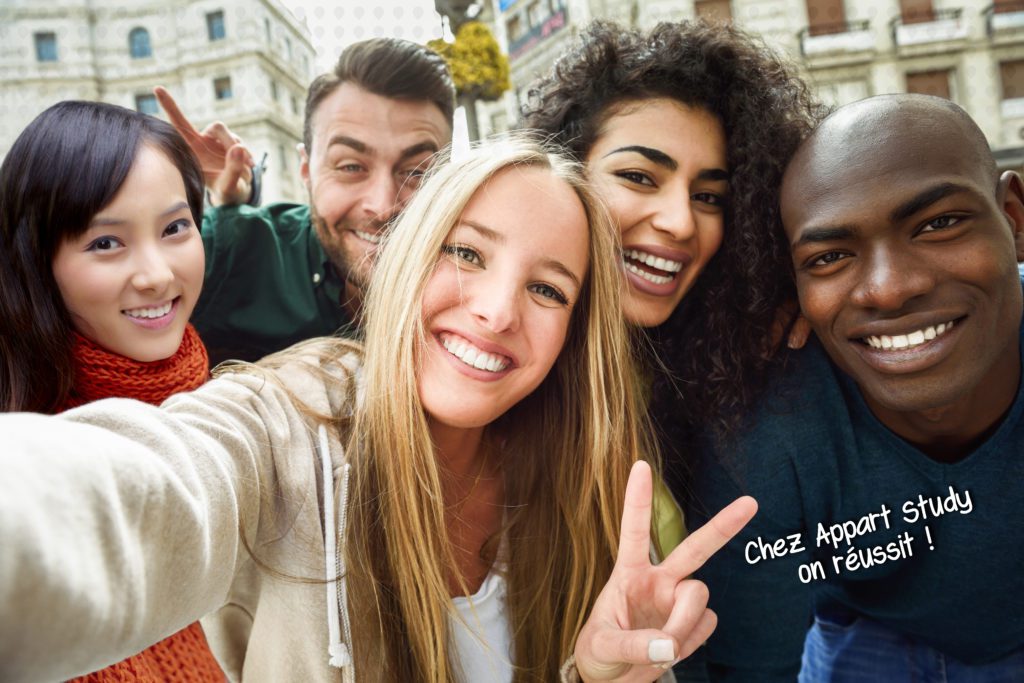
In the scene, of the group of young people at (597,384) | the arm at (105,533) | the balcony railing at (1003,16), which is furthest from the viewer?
the balcony railing at (1003,16)

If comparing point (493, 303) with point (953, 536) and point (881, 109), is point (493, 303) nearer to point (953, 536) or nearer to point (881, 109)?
point (881, 109)

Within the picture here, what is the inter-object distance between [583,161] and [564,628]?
891mm

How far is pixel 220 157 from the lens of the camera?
172 centimetres

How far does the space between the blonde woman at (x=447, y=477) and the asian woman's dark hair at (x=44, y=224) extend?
296 millimetres

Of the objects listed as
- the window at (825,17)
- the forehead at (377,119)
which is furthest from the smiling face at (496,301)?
the window at (825,17)

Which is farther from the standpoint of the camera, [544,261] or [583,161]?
[583,161]

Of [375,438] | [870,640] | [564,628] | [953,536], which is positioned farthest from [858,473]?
[375,438]

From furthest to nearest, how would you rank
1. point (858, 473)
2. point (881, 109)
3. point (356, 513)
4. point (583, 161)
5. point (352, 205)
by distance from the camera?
point (352, 205) → point (583, 161) → point (858, 473) → point (881, 109) → point (356, 513)

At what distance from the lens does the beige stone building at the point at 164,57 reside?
5.14 feet

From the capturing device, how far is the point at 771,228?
127cm

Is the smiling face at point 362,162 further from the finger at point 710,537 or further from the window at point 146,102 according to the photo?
the finger at point 710,537

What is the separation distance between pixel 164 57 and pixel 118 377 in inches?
41.1

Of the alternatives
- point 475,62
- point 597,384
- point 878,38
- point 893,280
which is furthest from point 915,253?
point 878,38

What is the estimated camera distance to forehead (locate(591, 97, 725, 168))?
1.28m
